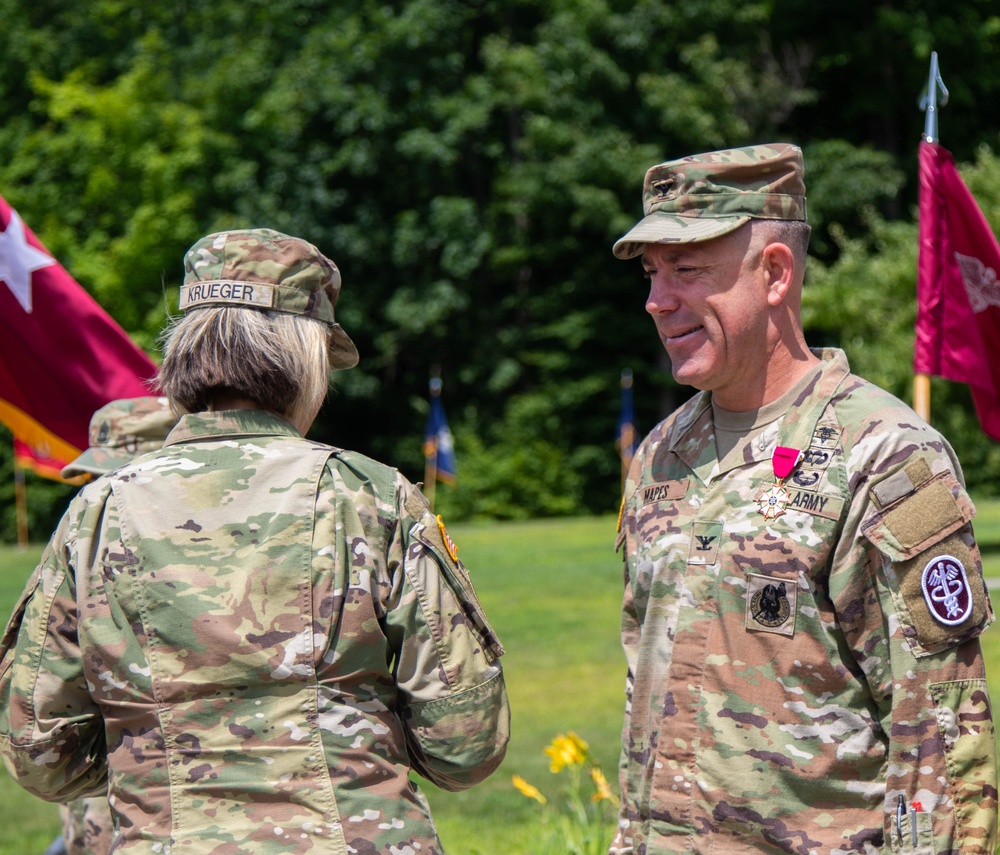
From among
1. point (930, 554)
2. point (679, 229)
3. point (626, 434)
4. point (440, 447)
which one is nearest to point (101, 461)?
point (679, 229)

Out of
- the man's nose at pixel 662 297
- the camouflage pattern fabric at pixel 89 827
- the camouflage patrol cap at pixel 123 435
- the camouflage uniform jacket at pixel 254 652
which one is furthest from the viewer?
the camouflage patrol cap at pixel 123 435

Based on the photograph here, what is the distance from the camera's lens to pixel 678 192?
3.07m

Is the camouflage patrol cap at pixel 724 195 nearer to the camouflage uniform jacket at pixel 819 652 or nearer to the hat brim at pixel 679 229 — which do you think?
the hat brim at pixel 679 229

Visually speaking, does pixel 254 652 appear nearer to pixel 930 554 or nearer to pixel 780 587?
pixel 780 587

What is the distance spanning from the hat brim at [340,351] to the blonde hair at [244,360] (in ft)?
0.48

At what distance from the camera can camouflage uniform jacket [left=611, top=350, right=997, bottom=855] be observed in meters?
2.62

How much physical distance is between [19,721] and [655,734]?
137 centimetres

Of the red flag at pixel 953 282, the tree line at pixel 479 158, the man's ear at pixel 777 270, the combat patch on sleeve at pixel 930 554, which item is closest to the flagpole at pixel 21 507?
the tree line at pixel 479 158

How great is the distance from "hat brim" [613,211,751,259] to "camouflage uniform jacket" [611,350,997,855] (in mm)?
405

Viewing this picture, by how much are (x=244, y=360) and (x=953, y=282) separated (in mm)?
3881

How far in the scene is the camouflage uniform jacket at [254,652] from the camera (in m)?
2.42

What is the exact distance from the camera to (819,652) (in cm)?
278

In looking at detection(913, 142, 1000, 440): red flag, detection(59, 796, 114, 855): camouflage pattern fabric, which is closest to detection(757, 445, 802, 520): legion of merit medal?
detection(59, 796, 114, 855): camouflage pattern fabric

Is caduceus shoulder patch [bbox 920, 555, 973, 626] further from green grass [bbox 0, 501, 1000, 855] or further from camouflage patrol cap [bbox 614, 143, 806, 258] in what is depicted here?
green grass [bbox 0, 501, 1000, 855]
